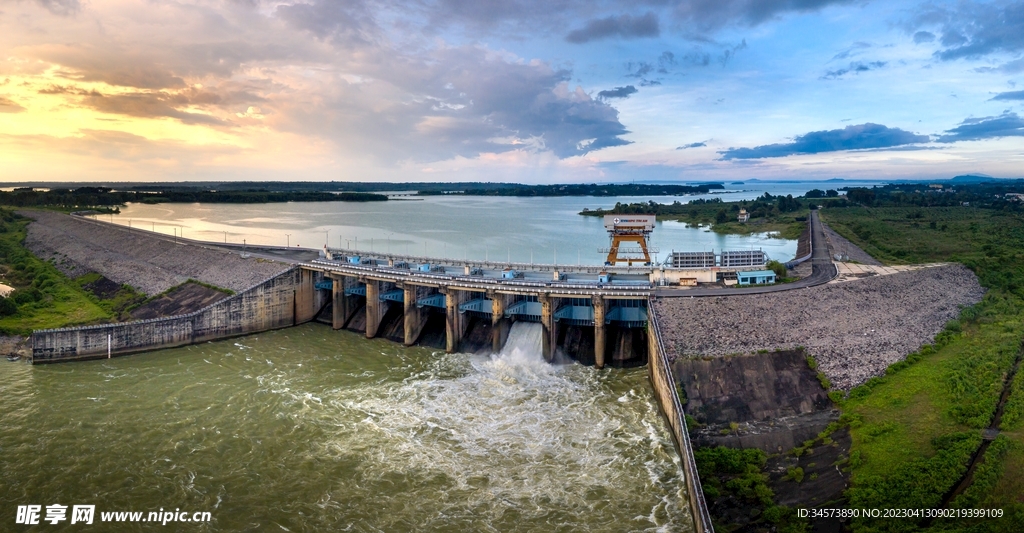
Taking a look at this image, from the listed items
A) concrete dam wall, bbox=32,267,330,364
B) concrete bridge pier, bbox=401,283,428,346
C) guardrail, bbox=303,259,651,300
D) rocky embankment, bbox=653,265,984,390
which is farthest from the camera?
concrete bridge pier, bbox=401,283,428,346

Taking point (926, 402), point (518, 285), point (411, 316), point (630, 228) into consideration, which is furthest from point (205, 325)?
point (926, 402)

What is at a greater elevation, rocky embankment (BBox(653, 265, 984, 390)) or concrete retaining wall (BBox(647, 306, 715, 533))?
rocky embankment (BBox(653, 265, 984, 390))

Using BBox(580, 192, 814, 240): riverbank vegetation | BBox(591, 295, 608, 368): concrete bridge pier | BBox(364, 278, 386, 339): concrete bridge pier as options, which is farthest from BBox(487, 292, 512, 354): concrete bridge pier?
BBox(580, 192, 814, 240): riverbank vegetation

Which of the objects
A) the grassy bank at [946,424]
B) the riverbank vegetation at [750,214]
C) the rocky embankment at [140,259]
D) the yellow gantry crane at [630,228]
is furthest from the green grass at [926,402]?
the riverbank vegetation at [750,214]

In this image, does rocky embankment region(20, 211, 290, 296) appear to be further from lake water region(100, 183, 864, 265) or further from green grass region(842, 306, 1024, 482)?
green grass region(842, 306, 1024, 482)

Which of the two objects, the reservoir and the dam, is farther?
the dam

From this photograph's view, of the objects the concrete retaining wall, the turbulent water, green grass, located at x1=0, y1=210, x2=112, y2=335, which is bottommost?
the turbulent water
